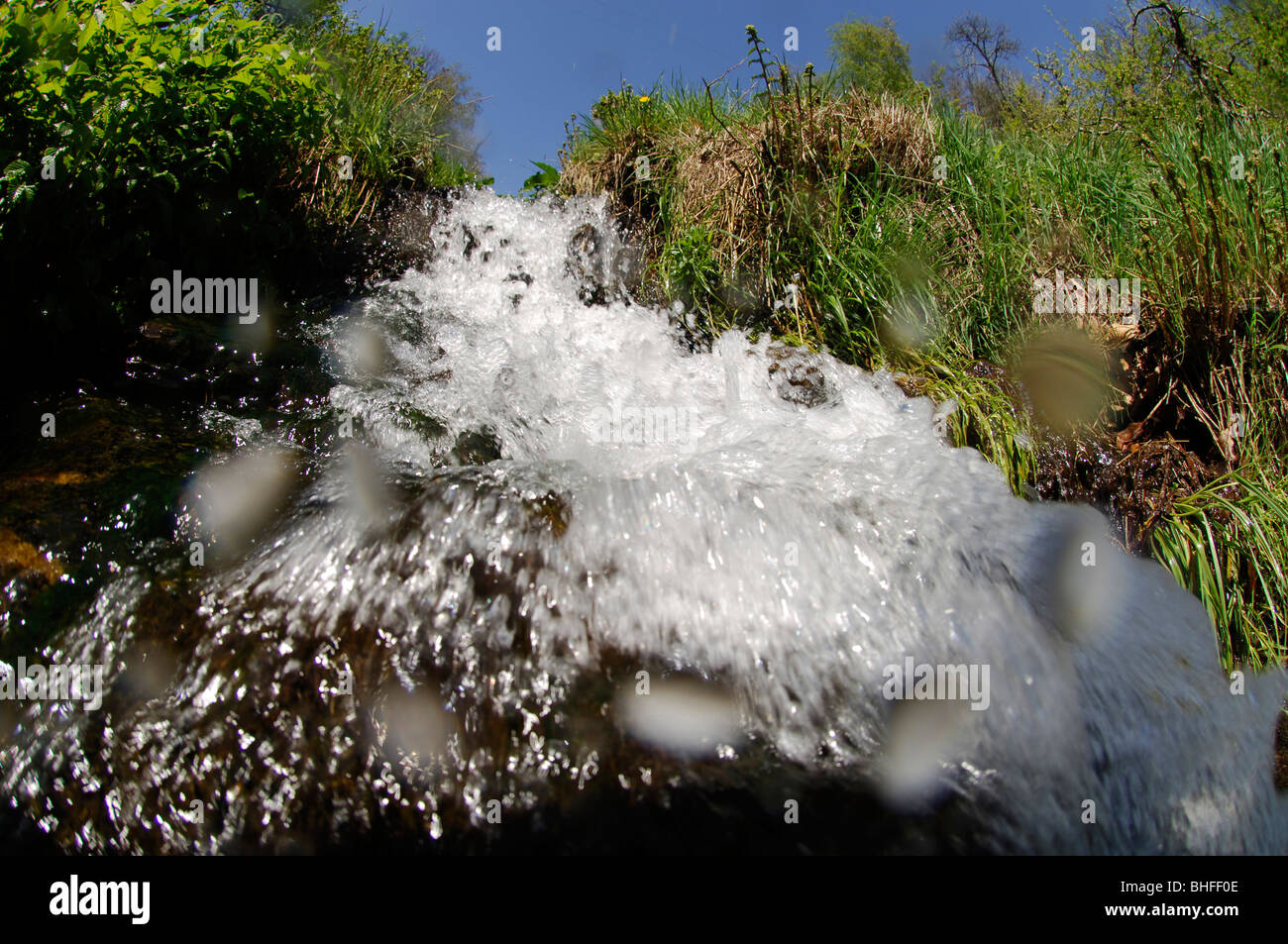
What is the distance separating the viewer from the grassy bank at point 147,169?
2.71m

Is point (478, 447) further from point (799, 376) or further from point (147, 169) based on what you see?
point (147, 169)

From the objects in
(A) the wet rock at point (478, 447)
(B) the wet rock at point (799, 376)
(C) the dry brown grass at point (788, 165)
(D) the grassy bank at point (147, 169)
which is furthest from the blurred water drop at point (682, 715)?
(C) the dry brown grass at point (788, 165)

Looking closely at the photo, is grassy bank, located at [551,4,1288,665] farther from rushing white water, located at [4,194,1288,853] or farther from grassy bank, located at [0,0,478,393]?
grassy bank, located at [0,0,478,393]

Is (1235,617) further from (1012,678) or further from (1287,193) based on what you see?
(1287,193)

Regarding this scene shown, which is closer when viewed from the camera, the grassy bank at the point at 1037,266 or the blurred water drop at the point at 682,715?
the blurred water drop at the point at 682,715

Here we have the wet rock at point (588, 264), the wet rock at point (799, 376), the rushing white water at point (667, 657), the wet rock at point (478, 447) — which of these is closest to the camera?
the rushing white water at point (667, 657)

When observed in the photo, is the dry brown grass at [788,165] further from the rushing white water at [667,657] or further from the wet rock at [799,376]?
the rushing white water at [667,657]

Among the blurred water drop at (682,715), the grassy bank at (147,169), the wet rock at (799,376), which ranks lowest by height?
the blurred water drop at (682,715)

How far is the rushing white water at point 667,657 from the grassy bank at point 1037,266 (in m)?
0.50

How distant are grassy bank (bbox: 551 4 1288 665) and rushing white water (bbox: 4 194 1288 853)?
50 cm

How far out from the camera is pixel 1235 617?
105 inches

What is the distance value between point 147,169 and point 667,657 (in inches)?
124

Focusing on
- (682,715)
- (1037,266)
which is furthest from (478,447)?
(1037,266)

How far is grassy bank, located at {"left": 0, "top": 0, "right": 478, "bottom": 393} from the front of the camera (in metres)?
2.71
